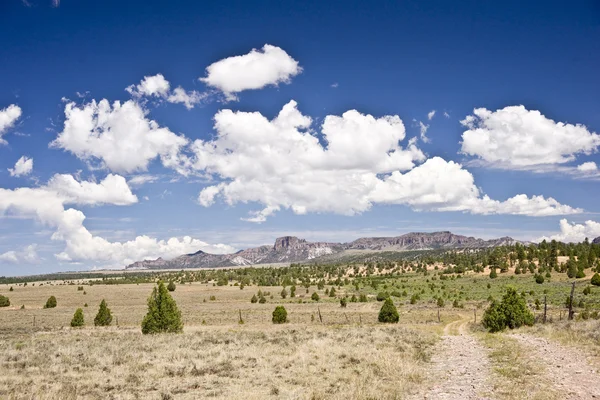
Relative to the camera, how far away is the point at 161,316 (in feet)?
111

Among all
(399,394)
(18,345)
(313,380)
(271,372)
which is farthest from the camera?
(18,345)

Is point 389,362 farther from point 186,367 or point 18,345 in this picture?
point 18,345

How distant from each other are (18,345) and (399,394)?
24381mm

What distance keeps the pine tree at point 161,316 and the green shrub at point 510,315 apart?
2442 centimetres

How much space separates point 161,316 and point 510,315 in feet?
87.4

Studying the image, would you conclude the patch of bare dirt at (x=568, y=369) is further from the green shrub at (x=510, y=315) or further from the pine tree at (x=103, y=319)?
the pine tree at (x=103, y=319)

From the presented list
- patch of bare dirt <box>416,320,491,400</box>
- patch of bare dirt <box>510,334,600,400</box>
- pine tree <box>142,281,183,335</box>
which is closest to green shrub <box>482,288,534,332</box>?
patch of bare dirt <box>416,320,491,400</box>

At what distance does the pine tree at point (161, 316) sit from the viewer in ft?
110

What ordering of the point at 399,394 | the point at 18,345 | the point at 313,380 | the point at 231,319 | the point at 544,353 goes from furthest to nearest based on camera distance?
the point at 231,319, the point at 18,345, the point at 544,353, the point at 313,380, the point at 399,394

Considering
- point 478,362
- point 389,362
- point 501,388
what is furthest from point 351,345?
point 501,388

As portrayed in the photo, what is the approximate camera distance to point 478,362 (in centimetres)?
1884

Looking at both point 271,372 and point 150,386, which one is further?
point 271,372

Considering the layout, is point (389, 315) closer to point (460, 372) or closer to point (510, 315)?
point (510, 315)

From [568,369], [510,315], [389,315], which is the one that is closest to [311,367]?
[568,369]
